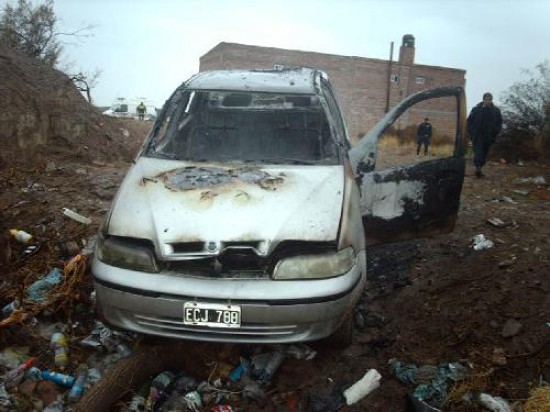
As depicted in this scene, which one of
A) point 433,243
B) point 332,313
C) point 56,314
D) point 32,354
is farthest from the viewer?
point 433,243

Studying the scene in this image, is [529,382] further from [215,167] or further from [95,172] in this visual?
[95,172]

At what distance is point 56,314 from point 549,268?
3.90m

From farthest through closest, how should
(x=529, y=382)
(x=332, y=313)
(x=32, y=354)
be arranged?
(x=32, y=354), (x=529, y=382), (x=332, y=313)

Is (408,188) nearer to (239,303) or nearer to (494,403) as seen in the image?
(494,403)

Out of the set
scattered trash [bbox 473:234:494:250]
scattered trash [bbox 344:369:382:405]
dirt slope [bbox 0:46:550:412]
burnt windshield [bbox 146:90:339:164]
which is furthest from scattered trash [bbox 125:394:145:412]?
scattered trash [bbox 473:234:494:250]

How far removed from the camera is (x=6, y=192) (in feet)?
18.1

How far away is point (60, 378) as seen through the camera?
9.05 ft

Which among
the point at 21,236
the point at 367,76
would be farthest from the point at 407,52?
the point at 21,236

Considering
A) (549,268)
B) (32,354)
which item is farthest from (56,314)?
(549,268)

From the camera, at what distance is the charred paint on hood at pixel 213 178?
290 centimetres

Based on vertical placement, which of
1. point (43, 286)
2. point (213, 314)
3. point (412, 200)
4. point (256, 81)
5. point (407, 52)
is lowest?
point (43, 286)

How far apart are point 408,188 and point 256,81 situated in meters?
1.60

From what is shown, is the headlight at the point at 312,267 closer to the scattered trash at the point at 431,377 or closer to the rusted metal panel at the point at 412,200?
the scattered trash at the point at 431,377

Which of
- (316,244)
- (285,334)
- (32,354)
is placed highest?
(316,244)
